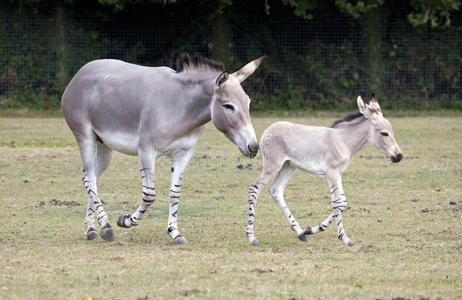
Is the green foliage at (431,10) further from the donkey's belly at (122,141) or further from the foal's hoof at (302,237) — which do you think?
the donkey's belly at (122,141)

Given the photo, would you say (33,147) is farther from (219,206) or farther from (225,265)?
(225,265)

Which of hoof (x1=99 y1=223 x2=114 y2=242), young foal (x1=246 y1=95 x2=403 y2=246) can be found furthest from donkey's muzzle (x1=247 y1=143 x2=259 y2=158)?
hoof (x1=99 y1=223 x2=114 y2=242)

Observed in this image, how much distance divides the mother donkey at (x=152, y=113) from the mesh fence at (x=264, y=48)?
1561cm

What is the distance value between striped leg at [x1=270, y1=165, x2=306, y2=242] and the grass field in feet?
0.48

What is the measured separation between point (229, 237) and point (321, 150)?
140 cm

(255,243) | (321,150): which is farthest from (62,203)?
(321,150)

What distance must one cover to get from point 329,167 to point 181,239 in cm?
180

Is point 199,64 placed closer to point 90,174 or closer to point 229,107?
point 229,107

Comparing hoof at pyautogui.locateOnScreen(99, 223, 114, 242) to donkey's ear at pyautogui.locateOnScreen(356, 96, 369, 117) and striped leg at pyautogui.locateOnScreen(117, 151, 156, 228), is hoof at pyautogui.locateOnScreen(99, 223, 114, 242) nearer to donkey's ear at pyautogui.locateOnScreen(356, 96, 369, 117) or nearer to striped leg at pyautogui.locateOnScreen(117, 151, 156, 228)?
striped leg at pyautogui.locateOnScreen(117, 151, 156, 228)

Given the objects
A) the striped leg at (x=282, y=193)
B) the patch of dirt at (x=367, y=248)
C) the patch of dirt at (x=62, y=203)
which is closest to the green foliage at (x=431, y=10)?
the patch of dirt at (x=62, y=203)

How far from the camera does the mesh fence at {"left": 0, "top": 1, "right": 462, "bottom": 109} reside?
78.2 feet

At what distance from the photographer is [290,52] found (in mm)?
24875

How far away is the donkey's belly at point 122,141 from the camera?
831 centimetres

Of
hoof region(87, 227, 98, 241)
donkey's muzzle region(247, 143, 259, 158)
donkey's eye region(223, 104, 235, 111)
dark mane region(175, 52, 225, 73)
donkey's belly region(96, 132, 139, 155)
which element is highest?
dark mane region(175, 52, 225, 73)
